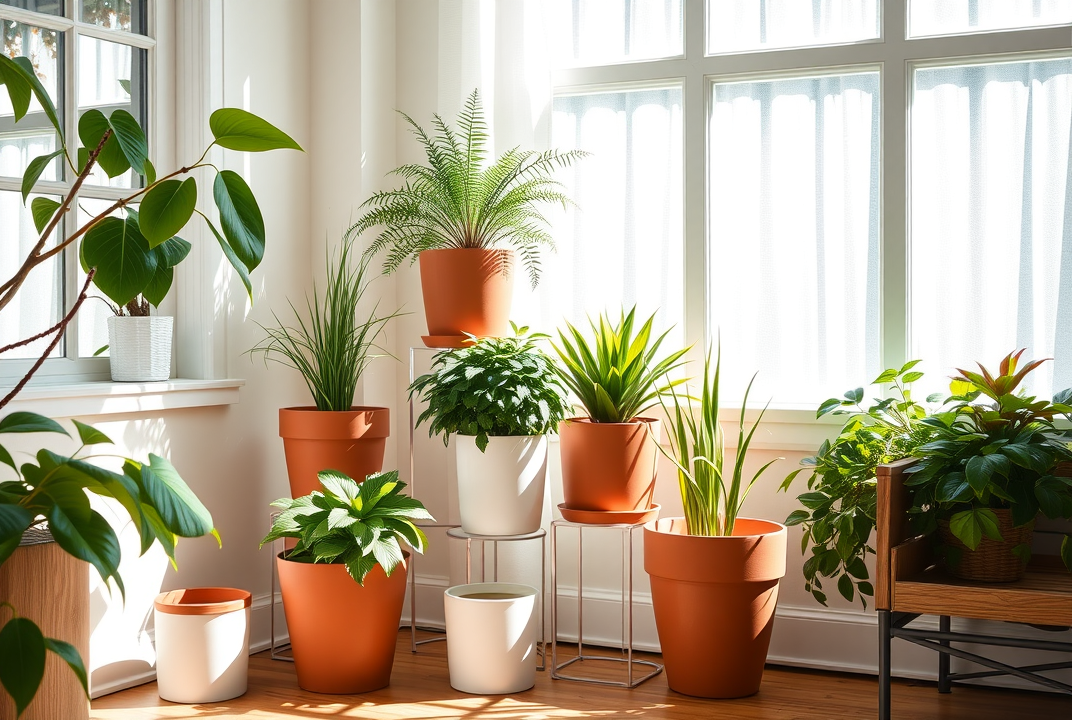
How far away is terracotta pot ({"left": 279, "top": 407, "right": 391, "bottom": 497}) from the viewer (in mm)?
3059

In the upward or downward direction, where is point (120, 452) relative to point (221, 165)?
downward

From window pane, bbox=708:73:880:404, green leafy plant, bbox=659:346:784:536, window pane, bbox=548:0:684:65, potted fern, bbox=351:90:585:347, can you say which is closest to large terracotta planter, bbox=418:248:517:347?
potted fern, bbox=351:90:585:347

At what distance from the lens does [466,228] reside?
10.2 ft

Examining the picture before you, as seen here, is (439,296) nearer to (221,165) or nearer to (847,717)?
(221,165)

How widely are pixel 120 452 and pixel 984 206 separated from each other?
8.43 ft

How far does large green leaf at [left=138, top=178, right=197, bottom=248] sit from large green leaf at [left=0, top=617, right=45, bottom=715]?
0.43 metres

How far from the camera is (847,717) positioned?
2.68m

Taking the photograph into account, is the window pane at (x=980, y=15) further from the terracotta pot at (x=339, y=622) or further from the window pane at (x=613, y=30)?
the terracotta pot at (x=339, y=622)

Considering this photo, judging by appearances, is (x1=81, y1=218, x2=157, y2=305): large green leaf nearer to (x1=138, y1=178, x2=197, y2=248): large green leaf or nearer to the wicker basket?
(x1=138, y1=178, x2=197, y2=248): large green leaf

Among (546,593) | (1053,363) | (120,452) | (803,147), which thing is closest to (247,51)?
(120,452)

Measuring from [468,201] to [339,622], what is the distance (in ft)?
4.13

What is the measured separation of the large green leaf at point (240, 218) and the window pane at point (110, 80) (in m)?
1.90

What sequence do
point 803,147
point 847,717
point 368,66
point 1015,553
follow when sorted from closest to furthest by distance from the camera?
point 1015,553
point 847,717
point 803,147
point 368,66

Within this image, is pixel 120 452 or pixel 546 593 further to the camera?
pixel 546 593
